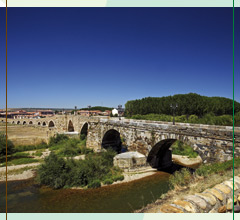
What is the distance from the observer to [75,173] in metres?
11.0

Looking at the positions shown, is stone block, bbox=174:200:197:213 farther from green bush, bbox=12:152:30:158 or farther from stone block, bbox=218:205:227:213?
green bush, bbox=12:152:30:158

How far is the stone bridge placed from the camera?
7.81m

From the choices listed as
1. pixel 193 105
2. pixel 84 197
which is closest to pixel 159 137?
pixel 84 197

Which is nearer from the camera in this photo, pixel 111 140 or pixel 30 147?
pixel 111 140

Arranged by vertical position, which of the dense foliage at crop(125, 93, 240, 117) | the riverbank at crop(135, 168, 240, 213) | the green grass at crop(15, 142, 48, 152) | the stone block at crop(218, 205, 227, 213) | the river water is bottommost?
the river water

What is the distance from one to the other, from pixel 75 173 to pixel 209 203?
31.5ft

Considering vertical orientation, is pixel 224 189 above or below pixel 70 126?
above

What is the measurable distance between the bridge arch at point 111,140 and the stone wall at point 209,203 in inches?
547

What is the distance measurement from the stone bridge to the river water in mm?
2161

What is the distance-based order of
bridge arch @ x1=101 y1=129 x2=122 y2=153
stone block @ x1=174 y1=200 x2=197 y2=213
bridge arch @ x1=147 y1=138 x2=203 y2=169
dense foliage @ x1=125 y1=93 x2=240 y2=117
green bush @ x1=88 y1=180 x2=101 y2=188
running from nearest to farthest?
1. stone block @ x1=174 y1=200 x2=197 y2=213
2. green bush @ x1=88 y1=180 x2=101 y2=188
3. bridge arch @ x1=147 y1=138 x2=203 y2=169
4. bridge arch @ x1=101 y1=129 x2=122 y2=153
5. dense foliage @ x1=125 y1=93 x2=240 y2=117

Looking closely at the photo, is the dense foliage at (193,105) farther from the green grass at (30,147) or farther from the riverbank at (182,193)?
the riverbank at (182,193)

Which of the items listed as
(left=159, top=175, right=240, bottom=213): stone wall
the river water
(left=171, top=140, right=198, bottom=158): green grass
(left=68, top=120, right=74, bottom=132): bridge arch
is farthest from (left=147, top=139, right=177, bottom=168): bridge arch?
(left=68, top=120, right=74, bottom=132): bridge arch

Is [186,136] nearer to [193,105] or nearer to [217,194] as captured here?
[217,194]

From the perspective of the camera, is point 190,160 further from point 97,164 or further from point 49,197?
point 49,197
